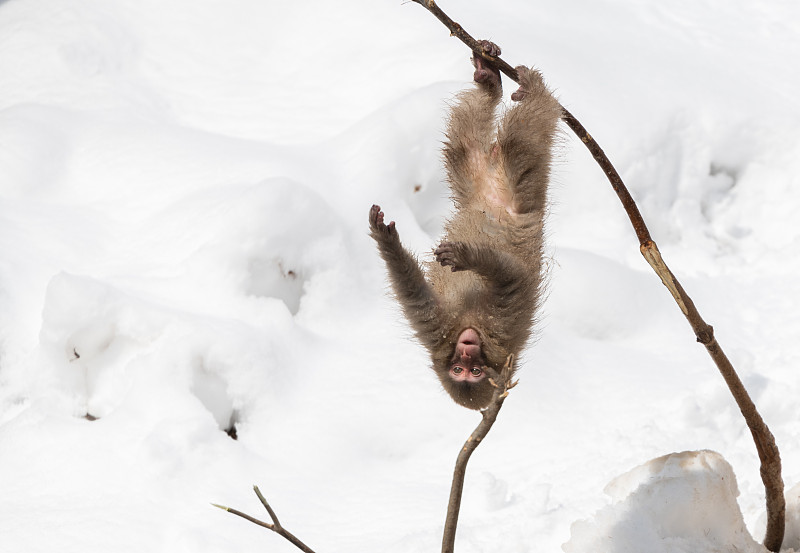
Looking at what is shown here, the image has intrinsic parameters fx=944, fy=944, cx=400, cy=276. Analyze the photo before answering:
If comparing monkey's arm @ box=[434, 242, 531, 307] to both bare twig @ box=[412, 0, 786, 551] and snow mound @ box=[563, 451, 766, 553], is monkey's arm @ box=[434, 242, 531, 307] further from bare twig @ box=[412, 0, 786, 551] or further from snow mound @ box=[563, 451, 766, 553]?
snow mound @ box=[563, 451, 766, 553]

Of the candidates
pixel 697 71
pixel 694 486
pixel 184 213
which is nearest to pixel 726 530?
pixel 694 486

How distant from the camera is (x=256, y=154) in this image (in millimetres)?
6555

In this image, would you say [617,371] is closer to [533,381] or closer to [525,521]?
[533,381]

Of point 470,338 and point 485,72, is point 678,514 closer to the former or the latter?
point 470,338

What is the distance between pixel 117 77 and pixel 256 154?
5.91 feet

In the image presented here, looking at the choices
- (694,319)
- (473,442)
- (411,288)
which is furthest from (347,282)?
(473,442)

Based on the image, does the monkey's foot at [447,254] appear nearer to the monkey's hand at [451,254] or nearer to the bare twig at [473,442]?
the monkey's hand at [451,254]

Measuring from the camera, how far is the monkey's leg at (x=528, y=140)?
3943 millimetres

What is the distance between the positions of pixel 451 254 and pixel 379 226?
346mm

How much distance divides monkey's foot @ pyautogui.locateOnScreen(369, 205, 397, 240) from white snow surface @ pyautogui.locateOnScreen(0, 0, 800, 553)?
4.62ft

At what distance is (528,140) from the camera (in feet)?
12.9

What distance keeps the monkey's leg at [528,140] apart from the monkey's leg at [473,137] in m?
0.16

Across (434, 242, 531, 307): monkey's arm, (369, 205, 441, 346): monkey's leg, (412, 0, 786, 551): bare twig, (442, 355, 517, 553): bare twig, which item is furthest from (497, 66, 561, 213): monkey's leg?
(442, 355, 517, 553): bare twig

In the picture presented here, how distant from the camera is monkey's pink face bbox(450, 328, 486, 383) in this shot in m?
3.61
